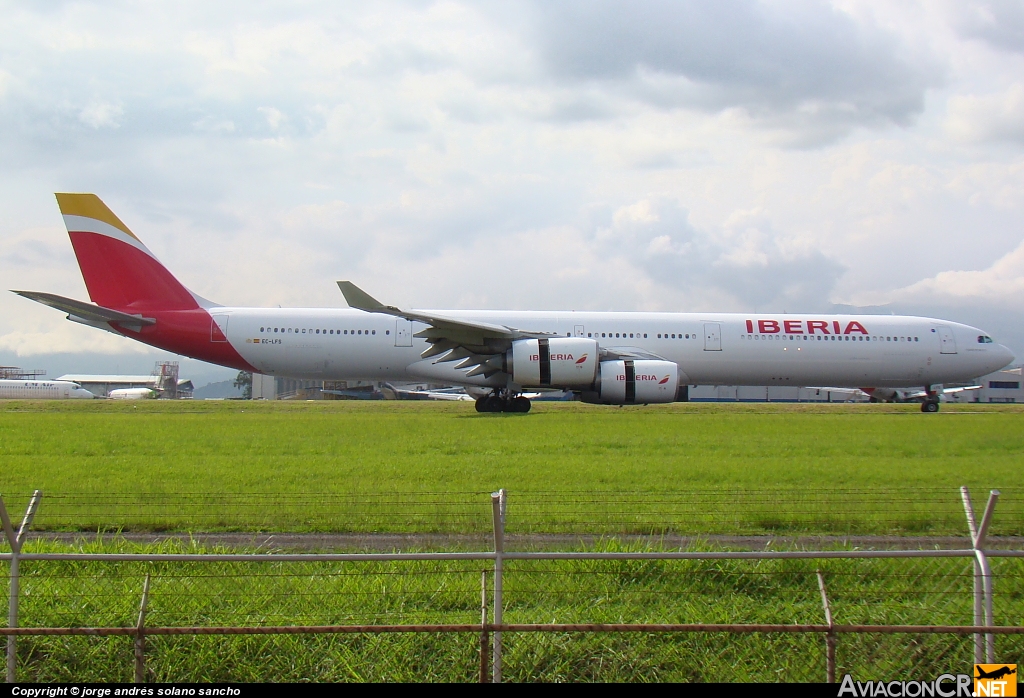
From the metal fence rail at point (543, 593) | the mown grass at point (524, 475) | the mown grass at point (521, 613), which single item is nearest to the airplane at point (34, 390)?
the mown grass at point (524, 475)

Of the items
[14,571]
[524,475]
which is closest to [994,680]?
[14,571]

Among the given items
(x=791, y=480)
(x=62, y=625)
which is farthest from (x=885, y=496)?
(x=62, y=625)

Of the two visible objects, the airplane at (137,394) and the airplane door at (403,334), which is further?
the airplane at (137,394)

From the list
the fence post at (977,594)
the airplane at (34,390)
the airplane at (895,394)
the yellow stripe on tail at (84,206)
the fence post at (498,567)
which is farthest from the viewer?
the airplane at (34,390)

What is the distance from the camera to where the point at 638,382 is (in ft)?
74.2

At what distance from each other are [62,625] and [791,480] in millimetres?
7192

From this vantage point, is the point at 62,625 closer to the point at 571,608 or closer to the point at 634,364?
the point at 571,608

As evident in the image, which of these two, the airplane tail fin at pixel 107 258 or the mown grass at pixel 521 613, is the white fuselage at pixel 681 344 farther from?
the mown grass at pixel 521 613

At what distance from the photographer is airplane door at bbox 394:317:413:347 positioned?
25.5 meters

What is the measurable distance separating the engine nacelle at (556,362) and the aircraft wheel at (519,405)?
4.29 feet

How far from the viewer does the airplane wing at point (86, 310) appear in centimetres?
2238

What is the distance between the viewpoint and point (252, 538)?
280 inches

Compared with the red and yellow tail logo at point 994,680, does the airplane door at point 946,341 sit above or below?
above

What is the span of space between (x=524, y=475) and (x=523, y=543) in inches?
120
